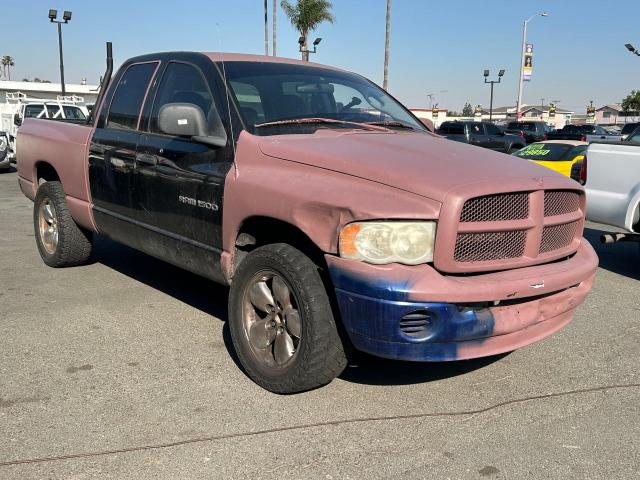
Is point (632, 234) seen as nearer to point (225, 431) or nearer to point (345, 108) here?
point (345, 108)

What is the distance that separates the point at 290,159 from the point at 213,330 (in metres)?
1.66

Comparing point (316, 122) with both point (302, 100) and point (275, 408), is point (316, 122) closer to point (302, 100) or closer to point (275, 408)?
point (302, 100)

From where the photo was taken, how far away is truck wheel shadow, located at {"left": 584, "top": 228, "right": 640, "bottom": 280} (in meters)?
7.16

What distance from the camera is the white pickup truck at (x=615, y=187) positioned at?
6.27 m

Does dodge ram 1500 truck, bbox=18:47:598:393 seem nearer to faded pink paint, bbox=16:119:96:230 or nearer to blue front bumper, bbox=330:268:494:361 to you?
blue front bumper, bbox=330:268:494:361

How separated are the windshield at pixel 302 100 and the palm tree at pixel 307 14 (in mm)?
31900

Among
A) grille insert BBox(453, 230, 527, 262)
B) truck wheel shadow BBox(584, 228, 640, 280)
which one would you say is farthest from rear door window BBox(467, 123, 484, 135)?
grille insert BBox(453, 230, 527, 262)

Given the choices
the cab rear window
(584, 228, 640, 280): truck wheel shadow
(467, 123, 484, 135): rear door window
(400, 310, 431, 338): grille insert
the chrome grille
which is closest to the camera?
(400, 310, 431, 338): grille insert

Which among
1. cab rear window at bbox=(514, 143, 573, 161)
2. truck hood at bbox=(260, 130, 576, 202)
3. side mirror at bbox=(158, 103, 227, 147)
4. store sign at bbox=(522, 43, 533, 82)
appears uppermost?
store sign at bbox=(522, 43, 533, 82)

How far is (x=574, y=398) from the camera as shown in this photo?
12.2 feet

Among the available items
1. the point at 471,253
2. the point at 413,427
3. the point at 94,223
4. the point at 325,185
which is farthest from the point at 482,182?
the point at 94,223

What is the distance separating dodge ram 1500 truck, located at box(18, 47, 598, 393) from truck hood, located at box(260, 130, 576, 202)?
0.04 ft

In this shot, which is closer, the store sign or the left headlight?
the left headlight

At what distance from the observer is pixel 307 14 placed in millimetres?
35812
